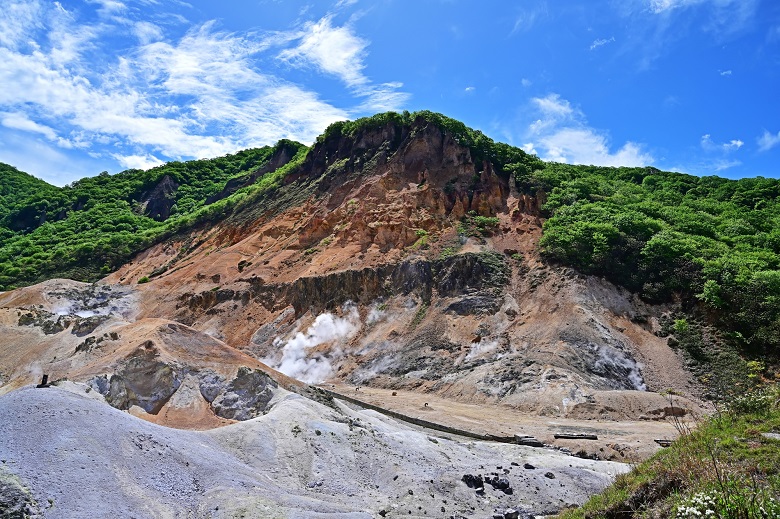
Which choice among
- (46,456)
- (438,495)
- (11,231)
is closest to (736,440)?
(438,495)

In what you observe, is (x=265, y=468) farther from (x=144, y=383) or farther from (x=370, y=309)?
(x=370, y=309)

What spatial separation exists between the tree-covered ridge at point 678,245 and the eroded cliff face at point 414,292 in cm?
163

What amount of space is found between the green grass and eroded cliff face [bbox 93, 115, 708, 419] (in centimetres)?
1489

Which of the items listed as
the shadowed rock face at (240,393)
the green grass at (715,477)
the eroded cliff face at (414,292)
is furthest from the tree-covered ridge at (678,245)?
the shadowed rock face at (240,393)

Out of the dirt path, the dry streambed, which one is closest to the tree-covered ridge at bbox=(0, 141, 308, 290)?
the dirt path

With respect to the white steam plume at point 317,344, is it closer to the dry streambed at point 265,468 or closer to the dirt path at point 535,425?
the dirt path at point 535,425

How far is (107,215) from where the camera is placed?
74.9m

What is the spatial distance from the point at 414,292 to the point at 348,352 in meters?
6.34

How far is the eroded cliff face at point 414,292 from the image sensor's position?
27031 mm

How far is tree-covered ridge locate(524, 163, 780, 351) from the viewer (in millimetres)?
27641

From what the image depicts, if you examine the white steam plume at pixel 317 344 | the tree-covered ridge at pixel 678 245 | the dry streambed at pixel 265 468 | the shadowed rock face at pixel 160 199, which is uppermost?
the shadowed rock face at pixel 160 199

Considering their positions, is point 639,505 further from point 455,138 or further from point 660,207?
point 455,138

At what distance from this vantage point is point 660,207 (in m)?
40.5

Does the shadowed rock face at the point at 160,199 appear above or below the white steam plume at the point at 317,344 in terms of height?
above
